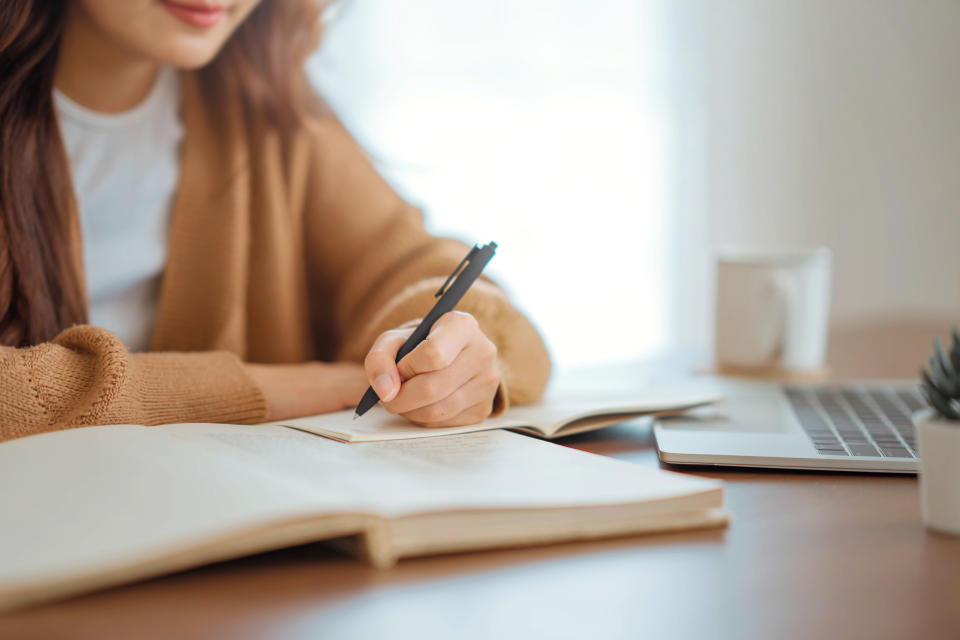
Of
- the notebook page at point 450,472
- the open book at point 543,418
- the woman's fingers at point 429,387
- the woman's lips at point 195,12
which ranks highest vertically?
the woman's lips at point 195,12

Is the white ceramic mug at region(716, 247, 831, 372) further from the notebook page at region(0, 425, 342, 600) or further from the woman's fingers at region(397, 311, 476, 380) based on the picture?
the notebook page at region(0, 425, 342, 600)

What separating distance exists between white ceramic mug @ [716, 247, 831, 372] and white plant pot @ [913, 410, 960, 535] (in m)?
0.63

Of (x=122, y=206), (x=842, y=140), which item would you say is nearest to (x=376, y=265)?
(x=122, y=206)

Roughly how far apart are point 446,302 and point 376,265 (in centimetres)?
37

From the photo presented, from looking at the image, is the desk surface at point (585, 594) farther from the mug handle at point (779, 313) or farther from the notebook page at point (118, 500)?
the mug handle at point (779, 313)

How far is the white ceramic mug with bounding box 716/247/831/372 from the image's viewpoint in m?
1.06

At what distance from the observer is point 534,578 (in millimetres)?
381

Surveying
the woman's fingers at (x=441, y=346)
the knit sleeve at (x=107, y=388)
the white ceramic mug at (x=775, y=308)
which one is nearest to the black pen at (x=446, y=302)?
the woman's fingers at (x=441, y=346)

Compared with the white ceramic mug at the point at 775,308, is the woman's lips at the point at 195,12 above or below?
above

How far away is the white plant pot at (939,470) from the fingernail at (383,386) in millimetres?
311

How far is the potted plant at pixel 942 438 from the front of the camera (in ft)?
1.40

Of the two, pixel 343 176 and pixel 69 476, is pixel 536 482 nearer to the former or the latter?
pixel 69 476

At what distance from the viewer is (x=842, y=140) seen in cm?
246

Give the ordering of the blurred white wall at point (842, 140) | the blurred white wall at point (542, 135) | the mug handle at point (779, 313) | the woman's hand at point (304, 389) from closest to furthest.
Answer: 1. the woman's hand at point (304, 389)
2. the mug handle at point (779, 313)
3. the blurred white wall at point (542, 135)
4. the blurred white wall at point (842, 140)
